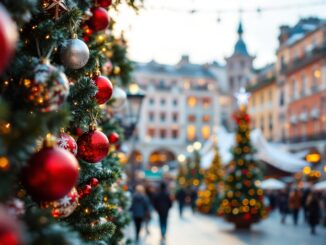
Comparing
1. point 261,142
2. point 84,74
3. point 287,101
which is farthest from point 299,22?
point 84,74

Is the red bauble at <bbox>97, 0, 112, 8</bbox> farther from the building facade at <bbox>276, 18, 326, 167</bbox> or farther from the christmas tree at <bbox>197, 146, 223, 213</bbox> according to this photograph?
the building facade at <bbox>276, 18, 326, 167</bbox>

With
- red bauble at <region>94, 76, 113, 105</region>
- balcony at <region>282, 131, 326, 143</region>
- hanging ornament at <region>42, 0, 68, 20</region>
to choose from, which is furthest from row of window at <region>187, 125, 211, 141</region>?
hanging ornament at <region>42, 0, 68, 20</region>

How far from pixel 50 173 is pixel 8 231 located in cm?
43

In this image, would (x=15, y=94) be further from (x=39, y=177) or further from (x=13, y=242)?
(x=13, y=242)

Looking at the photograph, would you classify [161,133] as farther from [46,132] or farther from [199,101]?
[46,132]

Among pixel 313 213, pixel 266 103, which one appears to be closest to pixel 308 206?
pixel 313 213

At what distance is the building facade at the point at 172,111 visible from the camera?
7106cm

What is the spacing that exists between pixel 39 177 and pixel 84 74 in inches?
60.8

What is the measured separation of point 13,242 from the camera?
163cm

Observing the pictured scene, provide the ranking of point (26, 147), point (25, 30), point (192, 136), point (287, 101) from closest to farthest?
point (26, 147) < point (25, 30) < point (287, 101) < point (192, 136)

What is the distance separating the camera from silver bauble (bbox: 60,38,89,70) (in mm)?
3098

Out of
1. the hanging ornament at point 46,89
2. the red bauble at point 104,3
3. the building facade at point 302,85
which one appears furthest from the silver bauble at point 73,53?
the building facade at point 302,85

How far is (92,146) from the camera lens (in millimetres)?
3318

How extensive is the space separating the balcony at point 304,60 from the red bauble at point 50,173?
3989 cm
